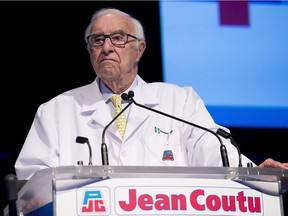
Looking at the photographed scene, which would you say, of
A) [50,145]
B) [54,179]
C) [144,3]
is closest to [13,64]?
[144,3]

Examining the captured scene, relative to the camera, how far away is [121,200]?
238 centimetres

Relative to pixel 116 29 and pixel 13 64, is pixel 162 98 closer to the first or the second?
pixel 116 29

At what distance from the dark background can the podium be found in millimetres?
1929

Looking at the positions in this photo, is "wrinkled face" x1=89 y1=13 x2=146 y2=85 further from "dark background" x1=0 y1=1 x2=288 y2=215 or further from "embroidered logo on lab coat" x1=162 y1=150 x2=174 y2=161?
"dark background" x1=0 y1=1 x2=288 y2=215

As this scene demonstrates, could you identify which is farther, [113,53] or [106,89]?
[106,89]

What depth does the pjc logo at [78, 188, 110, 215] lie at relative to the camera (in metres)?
2.36

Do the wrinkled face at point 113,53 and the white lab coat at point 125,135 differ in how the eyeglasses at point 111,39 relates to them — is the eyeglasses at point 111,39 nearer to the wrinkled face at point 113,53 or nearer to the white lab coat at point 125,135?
the wrinkled face at point 113,53

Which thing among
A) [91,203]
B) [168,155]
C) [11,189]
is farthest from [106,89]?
[91,203]

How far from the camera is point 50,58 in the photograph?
457 centimetres

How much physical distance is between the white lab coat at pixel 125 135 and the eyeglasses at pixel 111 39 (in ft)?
0.84

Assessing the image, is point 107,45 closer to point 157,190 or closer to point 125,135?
point 125,135

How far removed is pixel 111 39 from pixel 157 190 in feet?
4.47

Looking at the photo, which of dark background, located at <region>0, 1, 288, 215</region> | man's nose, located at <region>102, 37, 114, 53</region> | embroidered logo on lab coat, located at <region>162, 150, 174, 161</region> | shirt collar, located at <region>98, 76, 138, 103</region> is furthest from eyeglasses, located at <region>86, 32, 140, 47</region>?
dark background, located at <region>0, 1, 288, 215</region>

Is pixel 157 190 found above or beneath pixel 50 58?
beneath
